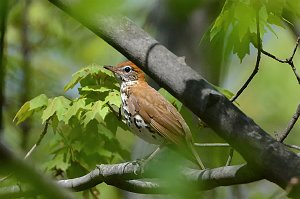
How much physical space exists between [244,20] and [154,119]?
2.22 metres

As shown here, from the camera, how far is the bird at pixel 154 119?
4742mm

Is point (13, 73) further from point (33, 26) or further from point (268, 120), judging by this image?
point (268, 120)

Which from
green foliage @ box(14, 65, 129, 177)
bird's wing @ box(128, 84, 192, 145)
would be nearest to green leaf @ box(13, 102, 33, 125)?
green foliage @ box(14, 65, 129, 177)

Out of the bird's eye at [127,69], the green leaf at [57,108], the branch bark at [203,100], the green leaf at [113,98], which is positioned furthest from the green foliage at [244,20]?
the bird's eye at [127,69]

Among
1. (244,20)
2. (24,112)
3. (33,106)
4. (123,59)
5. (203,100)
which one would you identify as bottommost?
(123,59)

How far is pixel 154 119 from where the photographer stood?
16.3 ft

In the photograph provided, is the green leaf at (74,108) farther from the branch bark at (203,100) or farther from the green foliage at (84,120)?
the branch bark at (203,100)

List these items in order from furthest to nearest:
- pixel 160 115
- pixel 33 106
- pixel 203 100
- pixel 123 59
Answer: pixel 123 59 < pixel 160 115 < pixel 33 106 < pixel 203 100

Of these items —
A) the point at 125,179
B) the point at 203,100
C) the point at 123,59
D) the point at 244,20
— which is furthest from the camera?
the point at 123,59

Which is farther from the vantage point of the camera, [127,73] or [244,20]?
[127,73]

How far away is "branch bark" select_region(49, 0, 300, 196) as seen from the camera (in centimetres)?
281

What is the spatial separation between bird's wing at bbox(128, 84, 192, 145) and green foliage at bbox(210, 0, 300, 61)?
960mm

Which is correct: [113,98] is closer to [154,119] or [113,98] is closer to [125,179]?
[154,119]

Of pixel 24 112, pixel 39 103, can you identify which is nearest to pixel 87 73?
pixel 39 103
